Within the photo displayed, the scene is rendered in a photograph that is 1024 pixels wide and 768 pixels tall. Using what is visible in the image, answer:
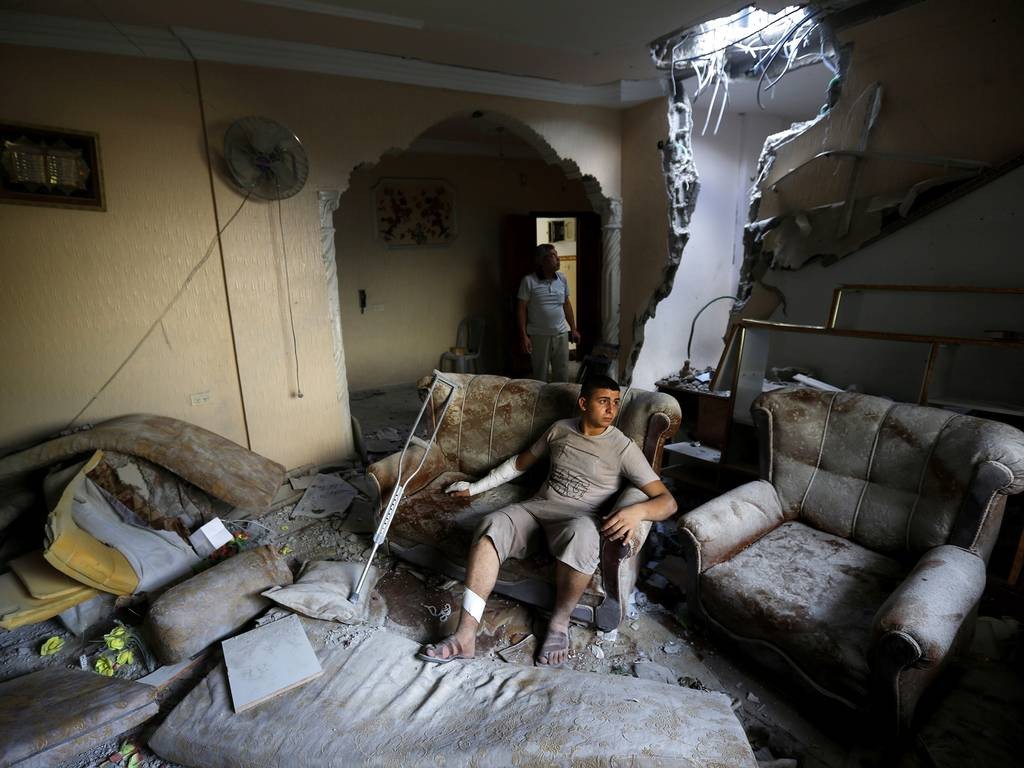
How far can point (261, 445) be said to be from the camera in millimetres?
3723

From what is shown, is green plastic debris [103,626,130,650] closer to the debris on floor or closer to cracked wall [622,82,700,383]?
the debris on floor

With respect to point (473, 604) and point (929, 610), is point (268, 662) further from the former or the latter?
point (929, 610)

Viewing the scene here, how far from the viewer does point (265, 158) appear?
331cm

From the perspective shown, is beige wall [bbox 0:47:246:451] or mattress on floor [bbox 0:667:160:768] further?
beige wall [bbox 0:47:246:451]

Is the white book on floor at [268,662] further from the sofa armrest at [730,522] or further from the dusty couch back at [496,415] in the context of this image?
the sofa armrest at [730,522]

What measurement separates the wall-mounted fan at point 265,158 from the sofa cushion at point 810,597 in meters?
3.31

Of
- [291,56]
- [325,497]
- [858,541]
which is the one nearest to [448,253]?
[291,56]

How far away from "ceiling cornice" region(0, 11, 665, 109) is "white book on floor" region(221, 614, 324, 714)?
3186mm

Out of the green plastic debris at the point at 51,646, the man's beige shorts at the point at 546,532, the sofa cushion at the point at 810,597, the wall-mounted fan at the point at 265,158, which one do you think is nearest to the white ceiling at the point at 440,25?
the wall-mounted fan at the point at 265,158

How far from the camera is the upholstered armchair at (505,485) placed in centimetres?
219

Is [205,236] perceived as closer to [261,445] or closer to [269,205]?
[269,205]

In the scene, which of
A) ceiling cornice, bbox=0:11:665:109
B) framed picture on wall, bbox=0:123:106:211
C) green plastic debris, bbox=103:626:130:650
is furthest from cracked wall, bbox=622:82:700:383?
green plastic debris, bbox=103:626:130:650

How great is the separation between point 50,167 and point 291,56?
4.90 ft

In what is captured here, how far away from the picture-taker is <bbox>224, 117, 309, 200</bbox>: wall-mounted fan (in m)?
3.23
